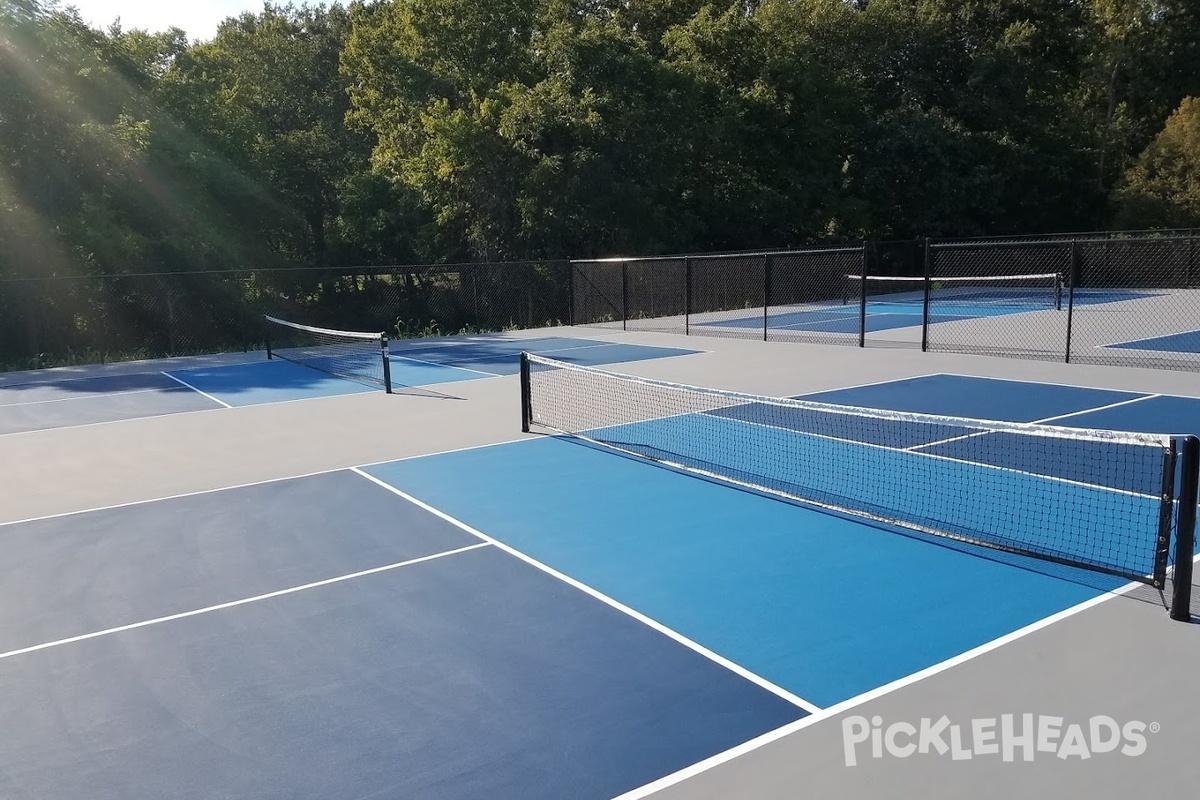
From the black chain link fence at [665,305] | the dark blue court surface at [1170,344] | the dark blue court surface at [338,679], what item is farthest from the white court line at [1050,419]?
the dark blue court surface at [1170,344]

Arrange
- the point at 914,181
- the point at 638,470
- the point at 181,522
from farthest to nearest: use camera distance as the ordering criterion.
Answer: the point at 914,181 < the point at 638,470 < the point at 181,522

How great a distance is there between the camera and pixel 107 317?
24.0 meters

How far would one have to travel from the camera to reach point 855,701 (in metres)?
4.73

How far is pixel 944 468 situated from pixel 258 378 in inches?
537

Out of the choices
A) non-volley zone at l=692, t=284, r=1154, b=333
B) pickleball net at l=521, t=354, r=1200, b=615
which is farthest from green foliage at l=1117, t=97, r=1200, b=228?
pickleball net at l=521, t=354, r=1200, b=615

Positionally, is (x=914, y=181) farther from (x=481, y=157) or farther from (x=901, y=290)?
(x=481, y=157)

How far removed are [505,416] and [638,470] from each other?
3695 mm

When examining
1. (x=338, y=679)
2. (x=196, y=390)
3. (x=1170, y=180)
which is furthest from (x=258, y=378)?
(x=1170, y=180)

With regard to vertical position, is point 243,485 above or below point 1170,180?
below

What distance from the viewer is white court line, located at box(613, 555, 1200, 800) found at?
162 inches

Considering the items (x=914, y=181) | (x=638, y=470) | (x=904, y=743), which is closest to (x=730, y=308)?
(x=914, y=181)

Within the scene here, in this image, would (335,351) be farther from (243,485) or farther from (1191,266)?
(1191,266)

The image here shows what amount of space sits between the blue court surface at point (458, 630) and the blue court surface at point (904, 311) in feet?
53.5

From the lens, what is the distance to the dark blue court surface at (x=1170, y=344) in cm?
1774
